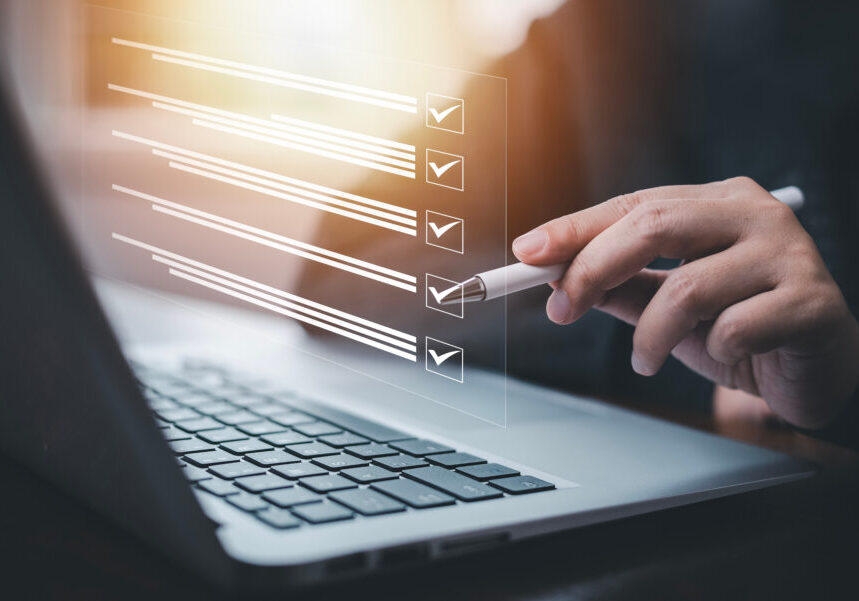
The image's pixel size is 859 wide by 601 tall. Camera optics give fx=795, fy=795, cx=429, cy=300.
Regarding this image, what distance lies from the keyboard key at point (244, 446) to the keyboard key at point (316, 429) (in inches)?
1.0

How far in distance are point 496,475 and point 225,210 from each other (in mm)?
238

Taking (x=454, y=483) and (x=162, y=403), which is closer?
(x=454, y=483)

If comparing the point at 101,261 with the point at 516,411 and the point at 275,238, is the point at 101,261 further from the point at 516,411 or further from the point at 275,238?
the point at 516,411

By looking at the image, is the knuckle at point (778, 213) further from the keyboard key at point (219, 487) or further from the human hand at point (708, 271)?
the keyboard key at point (219, 487)

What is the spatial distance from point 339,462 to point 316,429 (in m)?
0.05

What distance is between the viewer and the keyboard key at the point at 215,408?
1.22 ft

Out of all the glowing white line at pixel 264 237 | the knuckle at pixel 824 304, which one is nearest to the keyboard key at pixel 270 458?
the glowing white line at pixel 264 237

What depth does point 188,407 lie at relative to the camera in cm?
38

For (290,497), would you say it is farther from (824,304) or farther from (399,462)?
(824,304)

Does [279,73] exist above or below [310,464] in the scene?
above

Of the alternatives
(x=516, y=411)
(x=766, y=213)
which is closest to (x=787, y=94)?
(x=766, y=213)

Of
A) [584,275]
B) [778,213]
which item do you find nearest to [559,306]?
[584,275]

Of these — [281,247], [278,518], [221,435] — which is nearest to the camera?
[278,518]

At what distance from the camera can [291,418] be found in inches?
14.3
